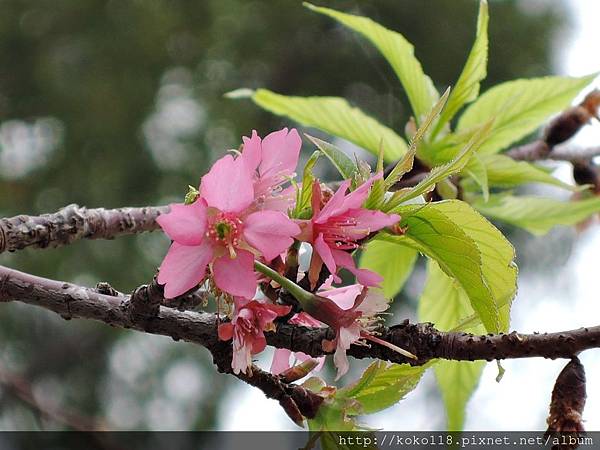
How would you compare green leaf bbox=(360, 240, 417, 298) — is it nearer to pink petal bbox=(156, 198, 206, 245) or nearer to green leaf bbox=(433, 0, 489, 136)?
green leaf bbox=(433, 0, 489, 136)

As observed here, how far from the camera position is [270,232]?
32 cm

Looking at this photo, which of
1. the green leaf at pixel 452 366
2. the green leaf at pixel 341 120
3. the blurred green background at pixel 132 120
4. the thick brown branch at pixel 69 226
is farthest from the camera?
the blurred green background at pixel 132 120

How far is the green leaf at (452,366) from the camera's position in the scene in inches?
21.7

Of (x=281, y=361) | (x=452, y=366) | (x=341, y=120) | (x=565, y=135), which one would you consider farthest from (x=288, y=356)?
(x=565, y=135)

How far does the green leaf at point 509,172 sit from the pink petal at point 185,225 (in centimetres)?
33

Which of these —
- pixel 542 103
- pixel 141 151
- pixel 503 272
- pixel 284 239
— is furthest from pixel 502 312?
pixel 141 151

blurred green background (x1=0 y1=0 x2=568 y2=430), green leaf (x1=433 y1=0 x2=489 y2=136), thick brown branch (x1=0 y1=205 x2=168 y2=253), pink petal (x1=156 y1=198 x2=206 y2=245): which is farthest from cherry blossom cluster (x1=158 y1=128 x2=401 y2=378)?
blurred green background (x1=0 y1=0 x2=568 y2=430)

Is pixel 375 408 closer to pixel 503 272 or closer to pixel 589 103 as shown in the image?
pixel 503 272

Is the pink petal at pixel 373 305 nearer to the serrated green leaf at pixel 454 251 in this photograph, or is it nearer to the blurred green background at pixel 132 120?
the serrated green leaf at pixel 454 251

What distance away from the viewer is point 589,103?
72cm

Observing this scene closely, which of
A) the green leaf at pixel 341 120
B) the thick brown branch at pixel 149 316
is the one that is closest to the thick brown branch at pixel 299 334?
the thick brown branch at pixel 149 316

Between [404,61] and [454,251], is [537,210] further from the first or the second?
[454,251]

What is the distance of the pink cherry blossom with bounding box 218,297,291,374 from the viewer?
33cm

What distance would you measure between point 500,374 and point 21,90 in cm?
184
